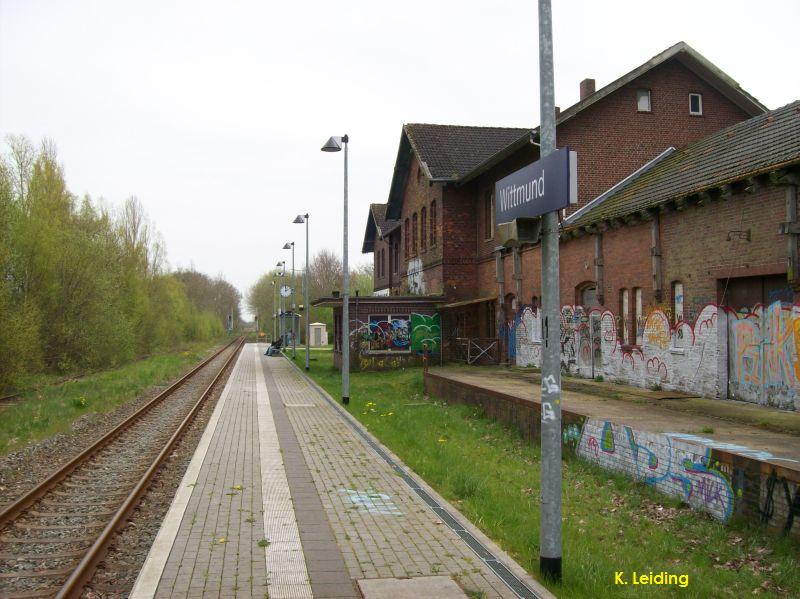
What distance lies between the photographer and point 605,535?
22.6 ft

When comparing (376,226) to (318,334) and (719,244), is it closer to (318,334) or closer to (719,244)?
(318,334)

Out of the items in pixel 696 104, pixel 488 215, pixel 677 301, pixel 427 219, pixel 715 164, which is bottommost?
pixel 677 301

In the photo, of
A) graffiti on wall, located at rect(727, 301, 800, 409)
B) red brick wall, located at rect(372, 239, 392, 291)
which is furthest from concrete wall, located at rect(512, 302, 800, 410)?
red brick wall, located at rect(372, 239, 392, 291)

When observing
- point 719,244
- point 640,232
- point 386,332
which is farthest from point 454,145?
point 719,244

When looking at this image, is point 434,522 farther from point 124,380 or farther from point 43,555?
point 124,380

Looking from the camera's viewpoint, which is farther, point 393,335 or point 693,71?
point 393,335

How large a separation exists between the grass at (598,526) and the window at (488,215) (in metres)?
15.1

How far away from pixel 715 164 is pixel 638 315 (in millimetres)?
3636

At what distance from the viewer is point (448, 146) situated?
30359mm

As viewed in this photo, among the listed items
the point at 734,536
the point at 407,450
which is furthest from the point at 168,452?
the point at 734,536

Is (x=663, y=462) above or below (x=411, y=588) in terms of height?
above

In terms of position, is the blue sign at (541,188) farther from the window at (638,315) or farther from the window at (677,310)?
the window at (638,315)

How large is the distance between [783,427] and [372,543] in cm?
631

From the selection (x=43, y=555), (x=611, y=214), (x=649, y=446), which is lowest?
(x=43, y=555)
